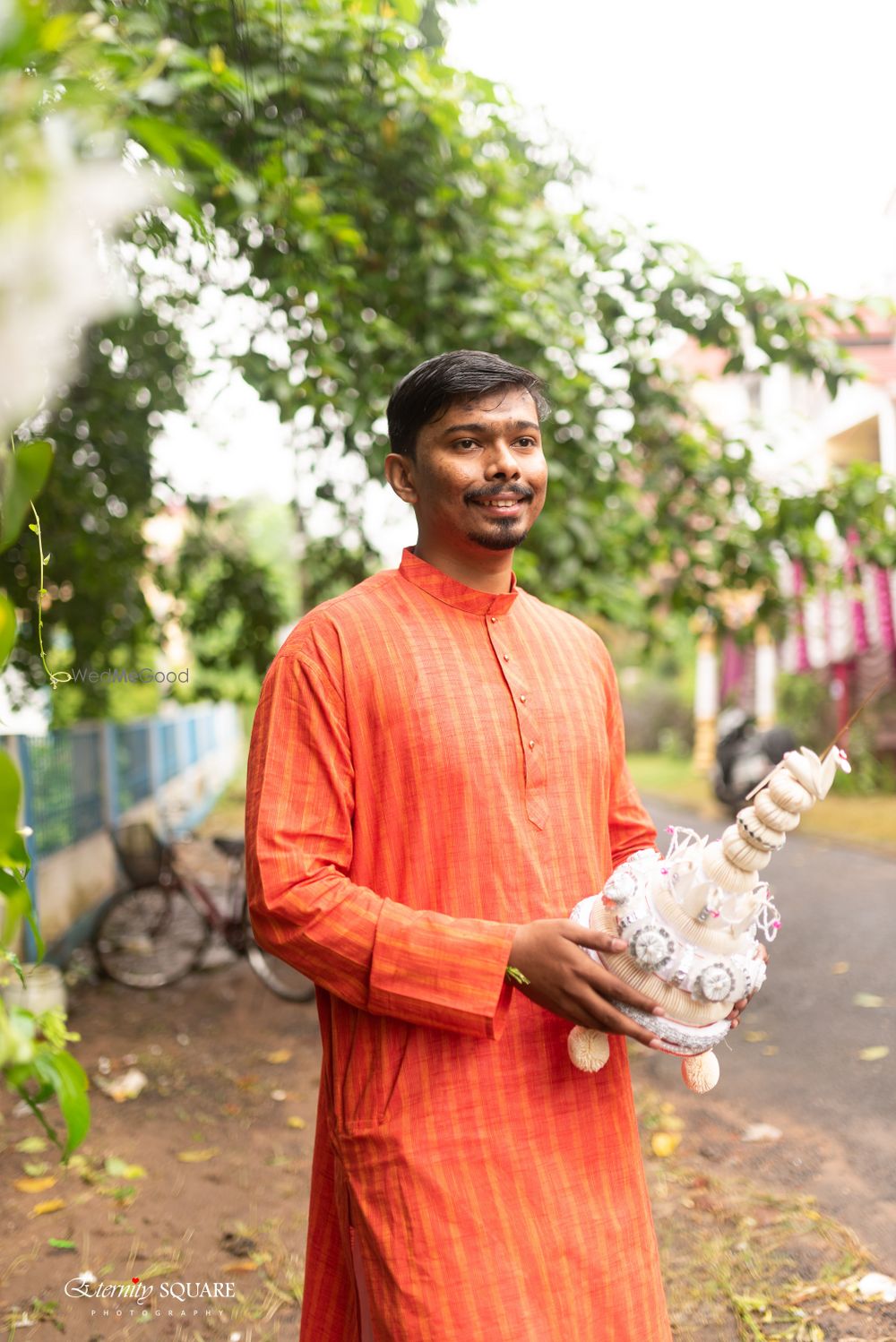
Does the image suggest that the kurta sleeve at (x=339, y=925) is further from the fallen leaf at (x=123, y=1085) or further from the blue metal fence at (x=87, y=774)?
the fallen leaf at (x=123, y=1085)

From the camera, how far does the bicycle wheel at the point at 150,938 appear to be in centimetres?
639

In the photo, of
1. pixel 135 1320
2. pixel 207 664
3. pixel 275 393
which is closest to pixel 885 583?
pixel 207 664

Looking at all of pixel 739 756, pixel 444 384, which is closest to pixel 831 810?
pixel 739 756

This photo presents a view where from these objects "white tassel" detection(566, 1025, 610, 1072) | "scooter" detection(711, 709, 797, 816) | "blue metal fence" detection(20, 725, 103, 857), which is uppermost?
"white tassel" detection(566, 1025, 610, 1072)

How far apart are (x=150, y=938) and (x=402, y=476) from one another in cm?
523

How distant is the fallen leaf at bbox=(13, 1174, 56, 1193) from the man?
97.5 inches

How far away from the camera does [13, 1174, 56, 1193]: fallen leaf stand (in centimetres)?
387

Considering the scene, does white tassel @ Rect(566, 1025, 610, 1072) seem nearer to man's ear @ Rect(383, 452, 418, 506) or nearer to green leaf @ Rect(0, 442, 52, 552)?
man's ear @ Rect(383, 452, 418, 506)

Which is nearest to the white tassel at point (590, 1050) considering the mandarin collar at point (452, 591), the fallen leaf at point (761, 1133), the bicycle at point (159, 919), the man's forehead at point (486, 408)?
the mandarin collar at point (452, 591)

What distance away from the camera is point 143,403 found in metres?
6.36

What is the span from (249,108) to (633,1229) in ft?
11.8

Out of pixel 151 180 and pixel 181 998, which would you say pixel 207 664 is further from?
pixel 151 180

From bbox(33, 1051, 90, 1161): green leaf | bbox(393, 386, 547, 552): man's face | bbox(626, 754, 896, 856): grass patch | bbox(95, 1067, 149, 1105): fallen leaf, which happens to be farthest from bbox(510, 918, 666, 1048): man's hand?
bbox(626, 754, 896, 856): grass patch

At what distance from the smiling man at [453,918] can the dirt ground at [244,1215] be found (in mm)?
1684
